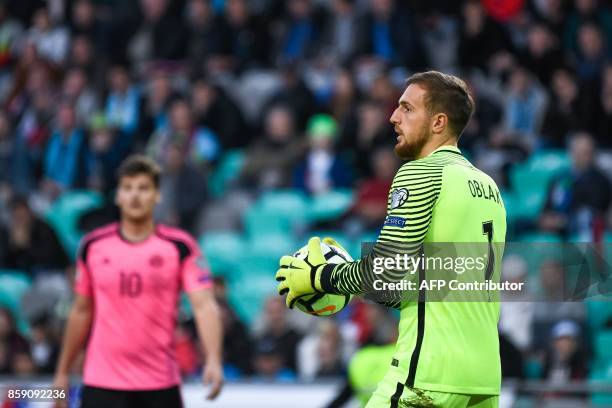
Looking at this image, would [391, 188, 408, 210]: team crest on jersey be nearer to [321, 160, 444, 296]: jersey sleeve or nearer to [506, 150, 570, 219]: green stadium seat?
[321, 160, 444, 296]: jersey sleeve

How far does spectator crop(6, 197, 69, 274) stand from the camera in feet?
44.8

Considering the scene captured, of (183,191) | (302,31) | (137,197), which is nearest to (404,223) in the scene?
(137,197)

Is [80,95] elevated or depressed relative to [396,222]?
elevated

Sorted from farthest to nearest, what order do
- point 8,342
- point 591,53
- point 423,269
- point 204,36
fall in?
point 204,36 < point 591,53 < point 8,342 < point 423,269

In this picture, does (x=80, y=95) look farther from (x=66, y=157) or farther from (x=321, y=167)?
(x=321, y=167)

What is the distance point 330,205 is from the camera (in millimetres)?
12984

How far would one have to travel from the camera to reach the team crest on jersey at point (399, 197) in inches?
183

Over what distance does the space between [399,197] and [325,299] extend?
2.02ft

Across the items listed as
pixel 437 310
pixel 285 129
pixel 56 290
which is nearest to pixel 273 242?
A: pixel 285 129

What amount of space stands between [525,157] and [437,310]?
8583 mm

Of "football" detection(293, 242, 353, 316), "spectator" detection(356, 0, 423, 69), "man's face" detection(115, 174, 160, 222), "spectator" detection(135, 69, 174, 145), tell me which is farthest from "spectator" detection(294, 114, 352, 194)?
"football" detection(293, 242, 353, 316)

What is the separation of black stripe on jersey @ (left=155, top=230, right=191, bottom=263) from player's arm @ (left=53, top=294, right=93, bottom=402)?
0.59 metres

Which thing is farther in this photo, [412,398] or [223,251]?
[223,251]

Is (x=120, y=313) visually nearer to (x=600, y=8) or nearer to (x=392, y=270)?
(x=392, y=270)
